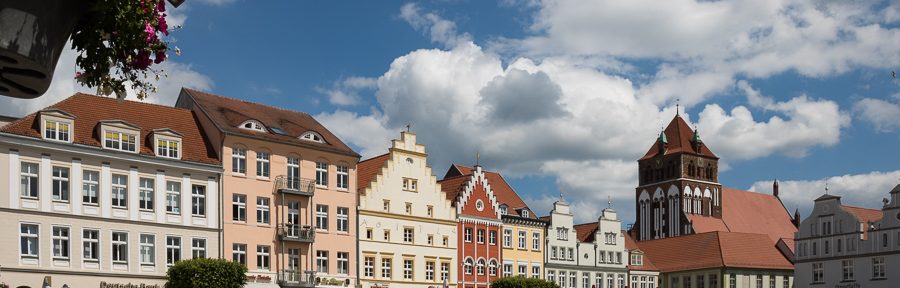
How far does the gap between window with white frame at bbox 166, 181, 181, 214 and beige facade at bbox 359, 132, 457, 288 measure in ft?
35.0

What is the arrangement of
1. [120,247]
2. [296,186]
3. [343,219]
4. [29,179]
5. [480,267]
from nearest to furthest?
[29,179] < [120,247] < [296,186] < [343,219] < [480,267]

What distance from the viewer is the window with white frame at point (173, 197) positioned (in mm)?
48000

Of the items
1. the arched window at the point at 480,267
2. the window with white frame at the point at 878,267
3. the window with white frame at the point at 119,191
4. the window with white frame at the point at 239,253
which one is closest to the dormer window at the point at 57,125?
the window with white frame at the point at 119,191

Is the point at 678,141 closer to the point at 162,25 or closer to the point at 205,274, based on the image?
the point at 205,274

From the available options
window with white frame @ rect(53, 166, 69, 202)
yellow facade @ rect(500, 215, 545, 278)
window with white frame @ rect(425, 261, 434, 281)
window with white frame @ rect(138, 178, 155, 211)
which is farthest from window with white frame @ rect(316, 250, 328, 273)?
yellow facade @ rect(500, 215, 545, 278)

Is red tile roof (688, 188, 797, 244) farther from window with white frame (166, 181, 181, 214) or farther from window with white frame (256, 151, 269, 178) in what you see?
window with white frame (166, 181, 181, 214)

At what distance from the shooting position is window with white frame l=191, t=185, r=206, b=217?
48.9 metres

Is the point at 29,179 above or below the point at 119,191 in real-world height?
above

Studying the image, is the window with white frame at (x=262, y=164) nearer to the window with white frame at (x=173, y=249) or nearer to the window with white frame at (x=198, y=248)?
the window with white frame at (x=198, y=248)

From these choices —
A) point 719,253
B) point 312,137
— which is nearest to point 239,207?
point 312,137

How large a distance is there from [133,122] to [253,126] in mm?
5585

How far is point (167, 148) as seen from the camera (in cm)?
4816

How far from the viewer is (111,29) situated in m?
4.52

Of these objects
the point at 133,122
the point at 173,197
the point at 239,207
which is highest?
the point at 133,122
